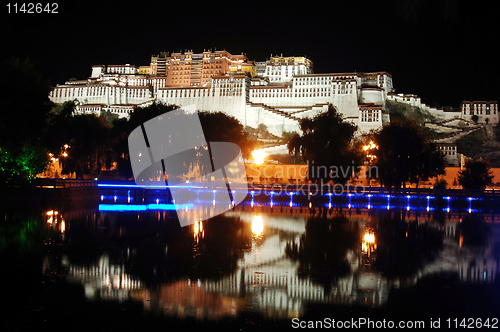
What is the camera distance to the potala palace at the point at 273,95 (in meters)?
83.1

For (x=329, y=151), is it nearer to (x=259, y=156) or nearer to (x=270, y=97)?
(x=259, y=156)

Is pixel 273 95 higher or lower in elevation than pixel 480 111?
higher

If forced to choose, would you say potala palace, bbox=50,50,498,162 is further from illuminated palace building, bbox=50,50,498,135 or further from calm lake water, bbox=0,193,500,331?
calm lake water, bbox=0,193,500,331

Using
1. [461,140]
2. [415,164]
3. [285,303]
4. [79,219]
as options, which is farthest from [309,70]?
[285,303]

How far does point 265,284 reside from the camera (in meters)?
9.23

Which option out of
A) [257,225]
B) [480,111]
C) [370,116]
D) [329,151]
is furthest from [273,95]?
[257,225]

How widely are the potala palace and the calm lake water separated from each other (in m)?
63.2

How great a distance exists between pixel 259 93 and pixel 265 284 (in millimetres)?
85565

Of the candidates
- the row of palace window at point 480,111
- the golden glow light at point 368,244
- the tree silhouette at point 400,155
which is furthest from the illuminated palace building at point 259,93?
the golden glow light at point 368,244

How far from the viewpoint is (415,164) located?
35.5 metres

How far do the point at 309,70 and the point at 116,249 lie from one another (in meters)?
102

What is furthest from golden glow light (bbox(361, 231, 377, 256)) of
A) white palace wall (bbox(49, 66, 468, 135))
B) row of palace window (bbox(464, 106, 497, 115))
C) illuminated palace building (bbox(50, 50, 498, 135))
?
row of palace window (bbox(464, 106, 497, 115))

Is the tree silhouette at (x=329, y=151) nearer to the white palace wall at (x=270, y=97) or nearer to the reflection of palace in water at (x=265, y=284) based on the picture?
the reflection of palace in water at (x=265, y=284)

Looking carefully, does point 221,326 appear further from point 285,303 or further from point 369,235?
point 369,235
